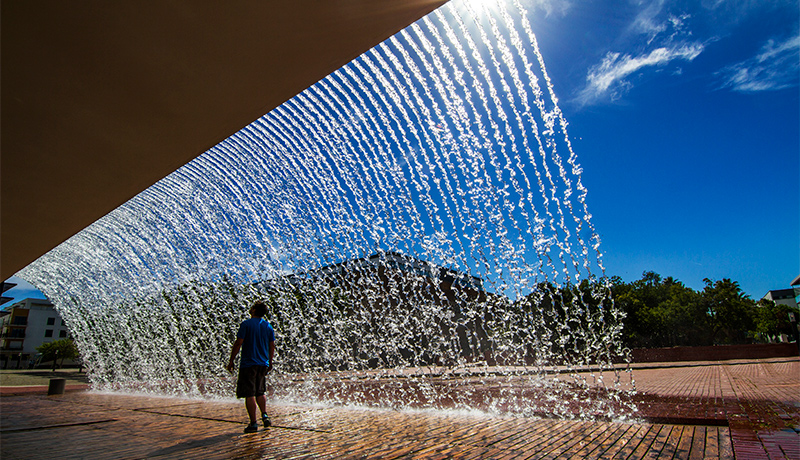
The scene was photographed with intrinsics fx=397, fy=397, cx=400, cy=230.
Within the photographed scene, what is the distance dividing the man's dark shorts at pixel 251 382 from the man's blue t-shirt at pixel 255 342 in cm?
6

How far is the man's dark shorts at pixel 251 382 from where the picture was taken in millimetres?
4129

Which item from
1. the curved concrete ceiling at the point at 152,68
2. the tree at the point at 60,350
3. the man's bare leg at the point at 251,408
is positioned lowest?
the tree at the point at 60,350

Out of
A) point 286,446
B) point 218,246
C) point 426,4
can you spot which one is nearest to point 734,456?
point 286,446

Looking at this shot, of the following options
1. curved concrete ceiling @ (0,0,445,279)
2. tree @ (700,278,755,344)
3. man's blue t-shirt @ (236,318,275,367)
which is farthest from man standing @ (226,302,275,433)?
tree @ (700,278,755,344)

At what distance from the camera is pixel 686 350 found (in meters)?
18.3

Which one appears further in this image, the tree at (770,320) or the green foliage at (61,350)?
the tree at (770,320)

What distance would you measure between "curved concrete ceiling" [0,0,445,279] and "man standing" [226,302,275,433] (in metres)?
2.00

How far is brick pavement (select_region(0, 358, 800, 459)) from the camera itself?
279 cm

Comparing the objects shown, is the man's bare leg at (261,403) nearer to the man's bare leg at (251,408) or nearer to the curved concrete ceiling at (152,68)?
the man's bare leg at (251,408)

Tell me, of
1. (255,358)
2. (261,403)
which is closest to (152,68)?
(255,358)

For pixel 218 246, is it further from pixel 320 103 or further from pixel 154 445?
pixel 154 445

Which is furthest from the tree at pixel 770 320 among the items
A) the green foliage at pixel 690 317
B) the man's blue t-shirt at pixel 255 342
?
the man's blue t-shirt at pixel 255 342

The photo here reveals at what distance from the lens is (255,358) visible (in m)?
4.28

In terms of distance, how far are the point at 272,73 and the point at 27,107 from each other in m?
1.50
